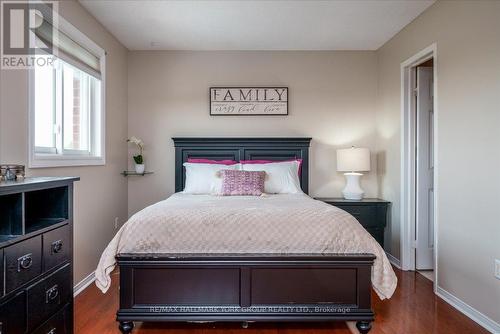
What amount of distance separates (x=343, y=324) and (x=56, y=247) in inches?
78.2

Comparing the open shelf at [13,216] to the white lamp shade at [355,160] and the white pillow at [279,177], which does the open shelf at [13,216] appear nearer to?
the white pillow at [279,177]

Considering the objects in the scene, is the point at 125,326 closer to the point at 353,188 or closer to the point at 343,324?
the point at 343,324

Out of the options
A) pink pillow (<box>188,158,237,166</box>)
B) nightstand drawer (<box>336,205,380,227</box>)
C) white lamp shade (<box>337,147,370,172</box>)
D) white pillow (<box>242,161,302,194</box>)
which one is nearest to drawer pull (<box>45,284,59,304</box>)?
white pillow (<box>242,161,302,194</box>)

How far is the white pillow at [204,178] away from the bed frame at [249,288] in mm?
1262

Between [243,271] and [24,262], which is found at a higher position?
[24,262]

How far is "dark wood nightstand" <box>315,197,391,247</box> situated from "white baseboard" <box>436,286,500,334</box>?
1.00m

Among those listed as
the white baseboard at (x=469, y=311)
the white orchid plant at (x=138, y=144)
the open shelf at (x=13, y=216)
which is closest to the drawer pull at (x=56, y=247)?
the open shelf at (x=13, y=216)

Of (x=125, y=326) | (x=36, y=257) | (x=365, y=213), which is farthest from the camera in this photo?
(x=365, y=213)

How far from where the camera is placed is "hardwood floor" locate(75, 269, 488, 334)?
2.23m

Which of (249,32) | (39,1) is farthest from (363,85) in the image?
(39,1)

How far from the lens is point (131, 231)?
2188 mm

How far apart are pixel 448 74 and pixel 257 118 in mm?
2182

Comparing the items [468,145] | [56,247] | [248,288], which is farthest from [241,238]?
[468,145]

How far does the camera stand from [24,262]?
156cm
